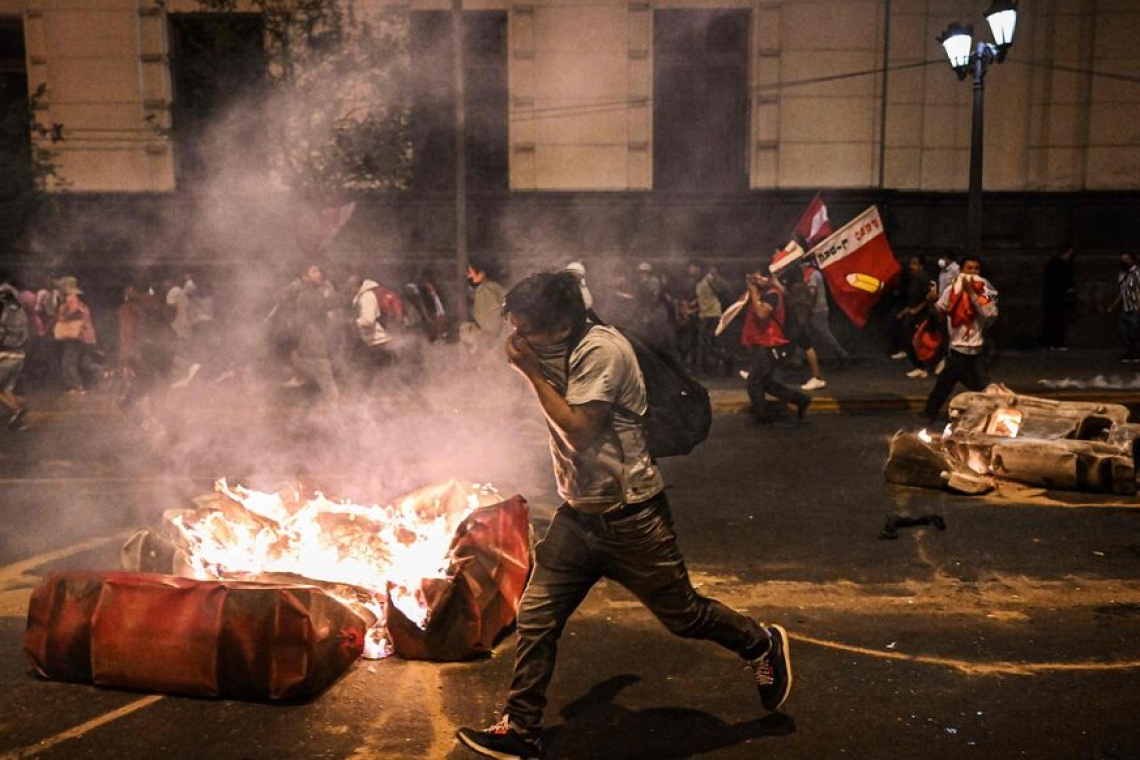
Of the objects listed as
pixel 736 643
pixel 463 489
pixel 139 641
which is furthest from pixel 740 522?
pixel 139 641

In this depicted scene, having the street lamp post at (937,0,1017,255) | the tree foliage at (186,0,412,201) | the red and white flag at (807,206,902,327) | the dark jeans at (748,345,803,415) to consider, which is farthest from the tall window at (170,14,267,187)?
the street lamp post at (937,0,1017,255)

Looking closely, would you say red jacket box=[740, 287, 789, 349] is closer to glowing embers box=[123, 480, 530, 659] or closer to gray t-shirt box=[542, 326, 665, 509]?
glowing embers box=[123, 480, 530, 659]

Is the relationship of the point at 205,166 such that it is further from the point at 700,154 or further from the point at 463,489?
the point at 463,489

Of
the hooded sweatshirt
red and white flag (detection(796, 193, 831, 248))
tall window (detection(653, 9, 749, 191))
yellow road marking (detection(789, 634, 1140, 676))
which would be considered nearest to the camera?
yellow road marking (detection(789, 634, 1140, 676))

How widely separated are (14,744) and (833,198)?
14.9 meters

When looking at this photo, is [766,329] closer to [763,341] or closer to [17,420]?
[763,341]

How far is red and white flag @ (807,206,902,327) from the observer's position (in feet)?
42.2

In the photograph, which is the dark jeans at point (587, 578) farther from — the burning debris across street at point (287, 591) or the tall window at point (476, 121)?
the tall window at point (476, 121)

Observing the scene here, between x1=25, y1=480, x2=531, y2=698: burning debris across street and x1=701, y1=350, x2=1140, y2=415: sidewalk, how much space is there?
6.95 meters

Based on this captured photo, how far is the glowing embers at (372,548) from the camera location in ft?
15.8

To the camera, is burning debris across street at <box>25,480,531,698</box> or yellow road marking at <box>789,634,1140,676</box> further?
yellow road marking at <box>789,634,1140,676</box>

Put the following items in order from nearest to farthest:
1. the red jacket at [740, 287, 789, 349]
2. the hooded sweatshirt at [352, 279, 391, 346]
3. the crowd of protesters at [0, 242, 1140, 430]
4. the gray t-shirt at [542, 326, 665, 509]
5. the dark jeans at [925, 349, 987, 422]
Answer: the gray t-shirt at [542, 326, 665, 509] < the dark jeans at [925, 349, 987, 422] < the red jacket at [740, 287, 789, 349] < the crowd of protesters at [0, 242, 1140, 430] < the hooded sweatshirt at [352, 279, 391, 346]

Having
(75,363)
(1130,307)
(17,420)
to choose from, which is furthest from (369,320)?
(1130,307)

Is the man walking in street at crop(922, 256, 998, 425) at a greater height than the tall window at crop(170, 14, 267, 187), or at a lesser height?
lesser
